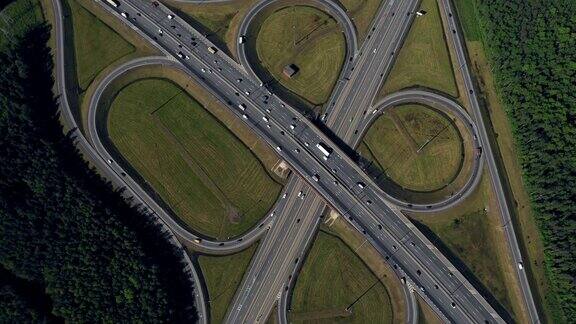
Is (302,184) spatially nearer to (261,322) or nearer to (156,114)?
(261,322)

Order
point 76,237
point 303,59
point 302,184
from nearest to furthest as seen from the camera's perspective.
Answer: point 76,237, point 302,184, point 303,59

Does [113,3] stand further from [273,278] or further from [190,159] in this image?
[273,278]

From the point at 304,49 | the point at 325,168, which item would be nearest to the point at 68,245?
the point at 325,168

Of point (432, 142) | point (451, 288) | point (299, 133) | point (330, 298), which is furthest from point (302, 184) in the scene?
point (451, 288)

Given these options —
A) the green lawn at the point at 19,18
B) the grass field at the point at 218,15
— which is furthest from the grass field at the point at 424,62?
the green lawn at the point at 19,18

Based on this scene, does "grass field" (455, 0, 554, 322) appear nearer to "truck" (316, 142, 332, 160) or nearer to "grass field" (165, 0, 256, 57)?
"truck" (316, 142, 332, 160)

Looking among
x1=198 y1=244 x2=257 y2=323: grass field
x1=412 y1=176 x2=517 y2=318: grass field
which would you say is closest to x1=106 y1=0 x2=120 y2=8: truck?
x1=198 y1=244 x2=257 y2=323: grass field

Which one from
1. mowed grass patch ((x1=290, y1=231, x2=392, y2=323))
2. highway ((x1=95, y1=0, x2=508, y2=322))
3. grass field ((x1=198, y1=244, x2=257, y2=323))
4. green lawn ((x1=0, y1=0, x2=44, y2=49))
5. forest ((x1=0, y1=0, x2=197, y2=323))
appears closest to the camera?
forest ((x1=0, y1=0, x2=197, y2=323))
